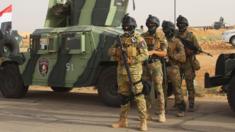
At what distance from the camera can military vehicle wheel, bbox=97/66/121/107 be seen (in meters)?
10.9

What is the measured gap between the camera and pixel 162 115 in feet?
29.8

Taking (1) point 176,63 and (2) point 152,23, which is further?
A: (1) point 176,63

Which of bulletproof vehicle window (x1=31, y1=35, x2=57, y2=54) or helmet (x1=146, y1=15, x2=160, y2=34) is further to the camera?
bulletproof vehicle window (x1=31, y1=35, x2=57, y2=54)

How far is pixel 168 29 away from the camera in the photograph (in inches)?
369

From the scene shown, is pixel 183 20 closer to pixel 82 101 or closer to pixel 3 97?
pixel 82 101

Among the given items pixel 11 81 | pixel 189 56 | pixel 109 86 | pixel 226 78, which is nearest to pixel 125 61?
pixel 189 56

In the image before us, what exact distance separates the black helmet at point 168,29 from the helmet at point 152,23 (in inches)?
12.7

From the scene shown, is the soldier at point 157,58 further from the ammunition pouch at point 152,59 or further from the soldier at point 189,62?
the soldier at point 189,62

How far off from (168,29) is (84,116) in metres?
2.25

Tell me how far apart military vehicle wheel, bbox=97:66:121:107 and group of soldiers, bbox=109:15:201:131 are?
4.82 ft

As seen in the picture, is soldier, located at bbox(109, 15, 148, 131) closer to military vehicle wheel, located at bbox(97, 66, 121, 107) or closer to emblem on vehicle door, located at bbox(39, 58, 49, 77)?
military vehicle wheel, located at bbox(97, 66, 121, 107)

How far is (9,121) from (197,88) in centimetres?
569

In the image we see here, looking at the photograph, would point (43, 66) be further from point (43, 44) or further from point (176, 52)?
point (176, 52)

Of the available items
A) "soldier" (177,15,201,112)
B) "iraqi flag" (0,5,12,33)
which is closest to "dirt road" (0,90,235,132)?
"soldier" (177,15,201,112)
